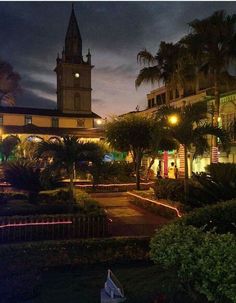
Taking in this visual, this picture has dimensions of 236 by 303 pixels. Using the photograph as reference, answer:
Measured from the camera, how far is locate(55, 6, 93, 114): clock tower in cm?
7250

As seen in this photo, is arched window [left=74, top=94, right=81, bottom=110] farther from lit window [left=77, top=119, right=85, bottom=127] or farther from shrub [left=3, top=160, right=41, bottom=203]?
shrub [left=3, top=160, right=41, bottom=203]

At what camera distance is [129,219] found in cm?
1549

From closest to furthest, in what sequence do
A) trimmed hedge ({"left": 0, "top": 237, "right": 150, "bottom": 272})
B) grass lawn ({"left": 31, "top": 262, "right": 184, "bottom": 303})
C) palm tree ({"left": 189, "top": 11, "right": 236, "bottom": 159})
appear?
grass lawn ({"left": 31, "top": 262, "right": 184, "bottom": 303})
trimmed hedge ({"left": 0, "top": 237, "right": 150, "bottom": 272})
palm tree ({"left": 189, "top": 11, "right": 236, "bottom": 159})

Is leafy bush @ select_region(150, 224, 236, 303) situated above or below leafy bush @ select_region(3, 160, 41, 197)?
below

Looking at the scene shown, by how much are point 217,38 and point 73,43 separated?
52855mm

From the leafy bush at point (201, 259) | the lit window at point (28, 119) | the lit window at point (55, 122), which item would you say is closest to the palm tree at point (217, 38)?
the leafy bush at point (201, 259)

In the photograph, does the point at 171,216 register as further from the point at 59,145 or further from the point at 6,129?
the point at 6,129

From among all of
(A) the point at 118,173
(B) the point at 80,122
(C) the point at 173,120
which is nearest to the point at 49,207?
(C) the point at 173,120

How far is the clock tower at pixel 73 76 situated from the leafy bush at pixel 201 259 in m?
66.1

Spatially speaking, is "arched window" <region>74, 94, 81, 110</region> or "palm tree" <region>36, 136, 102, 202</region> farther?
"arched window" <region>74, 94, 81, 110</region>

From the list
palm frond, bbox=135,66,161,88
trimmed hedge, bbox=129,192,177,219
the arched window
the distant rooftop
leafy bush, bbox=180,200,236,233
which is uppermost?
the arched window

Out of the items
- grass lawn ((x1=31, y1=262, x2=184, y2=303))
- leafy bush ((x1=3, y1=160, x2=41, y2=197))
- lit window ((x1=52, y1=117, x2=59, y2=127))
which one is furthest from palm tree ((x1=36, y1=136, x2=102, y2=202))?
lit window ((x1=52, y1=117, x2=59, y2=127))

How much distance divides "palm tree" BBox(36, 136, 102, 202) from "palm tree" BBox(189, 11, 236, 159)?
44.3 feet

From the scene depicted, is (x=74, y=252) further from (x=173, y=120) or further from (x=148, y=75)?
(x=148, y=75)
